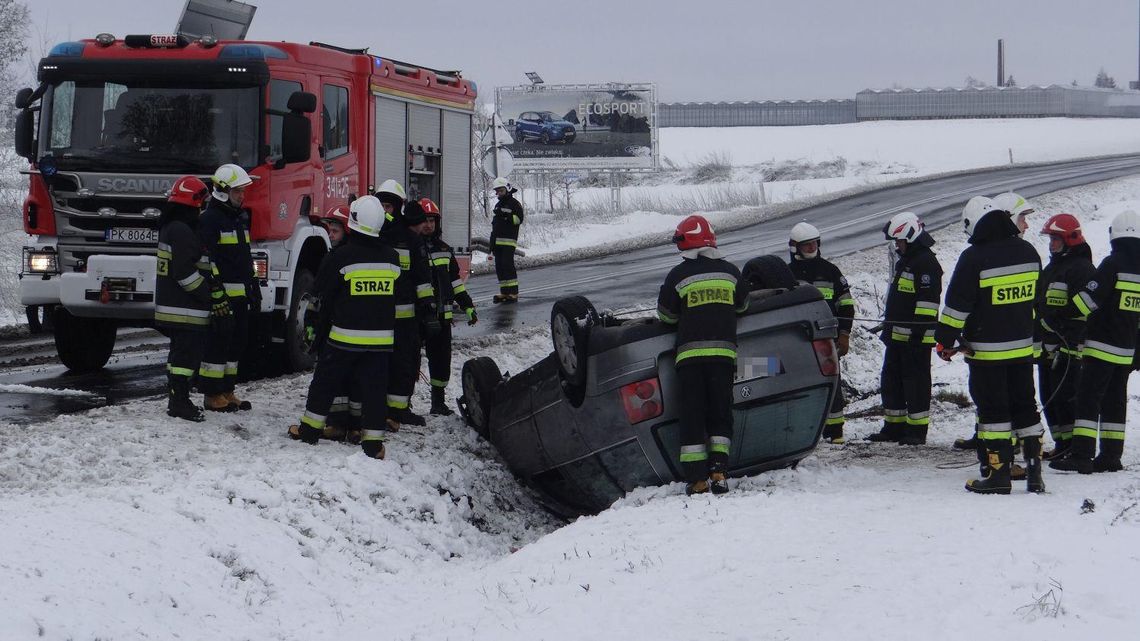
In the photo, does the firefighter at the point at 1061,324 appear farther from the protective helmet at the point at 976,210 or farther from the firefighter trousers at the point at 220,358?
the firefighter trousers at the point at 220,358

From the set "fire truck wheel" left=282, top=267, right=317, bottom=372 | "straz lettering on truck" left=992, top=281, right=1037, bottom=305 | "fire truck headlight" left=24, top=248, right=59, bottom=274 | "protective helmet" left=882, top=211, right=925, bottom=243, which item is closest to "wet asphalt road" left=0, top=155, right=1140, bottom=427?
"fire truck headlight" left=24, top=248, right=59, bottom=274

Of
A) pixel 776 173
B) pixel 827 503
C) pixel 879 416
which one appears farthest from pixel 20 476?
pixel 776 173

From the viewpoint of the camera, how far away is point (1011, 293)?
7297mm

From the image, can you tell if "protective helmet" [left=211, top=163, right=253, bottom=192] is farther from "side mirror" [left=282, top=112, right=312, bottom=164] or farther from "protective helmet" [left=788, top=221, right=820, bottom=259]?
"protective helmet" [left=788, top=221, right=820, bottom=259]

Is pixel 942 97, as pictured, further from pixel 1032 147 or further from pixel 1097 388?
pixel 1097 388

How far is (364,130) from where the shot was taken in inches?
480

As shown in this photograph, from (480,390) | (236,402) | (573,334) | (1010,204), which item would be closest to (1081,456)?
(1010,204)

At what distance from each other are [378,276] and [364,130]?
4.48 metres

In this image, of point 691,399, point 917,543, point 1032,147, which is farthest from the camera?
point 1032,147

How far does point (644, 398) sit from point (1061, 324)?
3278 mm

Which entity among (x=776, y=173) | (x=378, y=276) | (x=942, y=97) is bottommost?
(x=378, y=276)

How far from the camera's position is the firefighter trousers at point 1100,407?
798cm

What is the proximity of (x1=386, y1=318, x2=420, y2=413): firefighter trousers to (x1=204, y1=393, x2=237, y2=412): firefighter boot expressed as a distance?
116 cm

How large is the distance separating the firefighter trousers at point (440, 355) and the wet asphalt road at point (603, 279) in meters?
2.29
